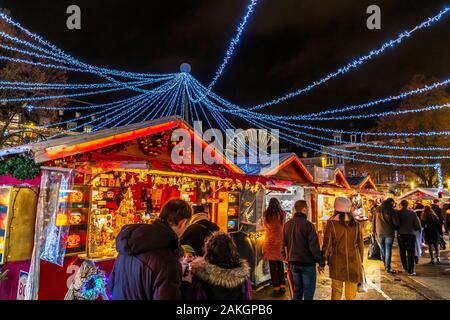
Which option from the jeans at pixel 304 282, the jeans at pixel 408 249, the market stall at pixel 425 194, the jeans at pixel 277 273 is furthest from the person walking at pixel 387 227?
the market stall at pixel 425 194

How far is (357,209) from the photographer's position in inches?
690

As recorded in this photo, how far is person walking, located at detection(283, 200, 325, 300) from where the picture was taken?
4.96m

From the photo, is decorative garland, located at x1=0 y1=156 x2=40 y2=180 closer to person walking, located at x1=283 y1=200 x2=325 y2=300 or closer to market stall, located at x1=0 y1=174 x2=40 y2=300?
market stall, located at x1=0 y1=174 x2=40 y2=300

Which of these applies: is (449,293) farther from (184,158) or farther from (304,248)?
(184,158)

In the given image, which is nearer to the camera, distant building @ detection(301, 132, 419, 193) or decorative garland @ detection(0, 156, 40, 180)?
decorative garland @ detection(0, 156, 40, 180)

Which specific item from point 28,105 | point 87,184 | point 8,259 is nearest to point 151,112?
point 87,184

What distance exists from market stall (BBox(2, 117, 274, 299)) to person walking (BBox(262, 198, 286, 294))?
1.13m

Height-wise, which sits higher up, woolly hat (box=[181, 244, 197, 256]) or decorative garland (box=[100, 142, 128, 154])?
decorative garland (box=[100, 142, 128, 154])

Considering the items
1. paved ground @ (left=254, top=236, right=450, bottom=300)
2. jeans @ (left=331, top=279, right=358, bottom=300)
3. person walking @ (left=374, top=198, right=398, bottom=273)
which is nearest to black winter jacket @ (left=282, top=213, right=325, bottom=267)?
jeans @ (left=331, top=279, right=358, bottom=300)

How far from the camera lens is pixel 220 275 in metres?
2.71

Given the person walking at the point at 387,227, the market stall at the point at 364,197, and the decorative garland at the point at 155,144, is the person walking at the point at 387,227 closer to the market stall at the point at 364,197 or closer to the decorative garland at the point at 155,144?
the decorative garland at the point at 155,144

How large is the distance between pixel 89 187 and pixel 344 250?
Answer: 4.15m
